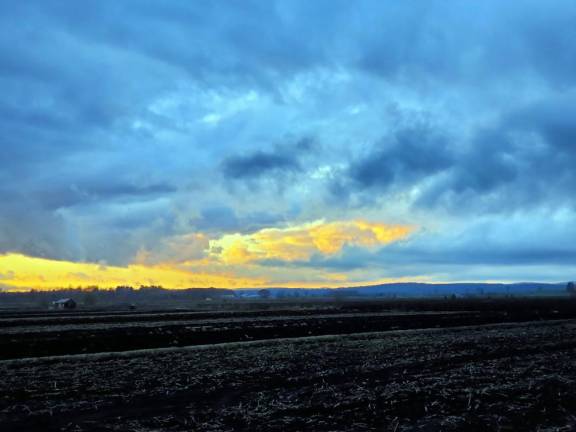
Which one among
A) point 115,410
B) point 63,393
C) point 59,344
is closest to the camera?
point 115,410

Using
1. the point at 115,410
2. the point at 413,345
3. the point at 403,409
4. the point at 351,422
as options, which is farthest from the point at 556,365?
the point at 115,410

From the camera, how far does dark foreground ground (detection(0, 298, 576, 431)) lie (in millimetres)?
14070

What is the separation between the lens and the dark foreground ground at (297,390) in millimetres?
14070

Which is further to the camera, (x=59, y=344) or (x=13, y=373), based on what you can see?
(x=59, y=344)

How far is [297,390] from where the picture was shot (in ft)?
60.8

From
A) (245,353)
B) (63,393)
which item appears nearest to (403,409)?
(63,393)

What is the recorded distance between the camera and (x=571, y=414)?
14.7m

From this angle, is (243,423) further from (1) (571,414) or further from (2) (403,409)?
(1) (571,414)

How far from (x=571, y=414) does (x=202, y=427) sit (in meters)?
10.1

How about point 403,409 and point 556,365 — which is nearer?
point 403,409

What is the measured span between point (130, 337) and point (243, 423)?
3292cm

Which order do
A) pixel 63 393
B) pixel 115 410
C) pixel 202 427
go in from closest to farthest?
pixel 202 427, pixel 115 410, pixel 63 393

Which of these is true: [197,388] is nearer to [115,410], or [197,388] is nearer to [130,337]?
[115,410]

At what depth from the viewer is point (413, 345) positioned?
3403 cm
